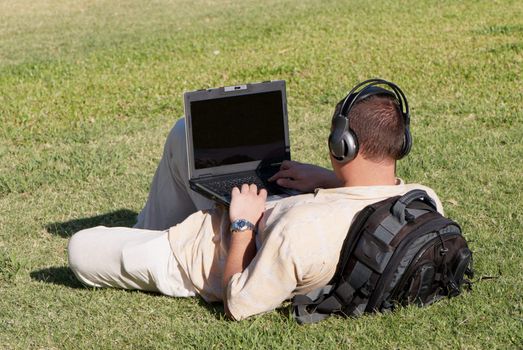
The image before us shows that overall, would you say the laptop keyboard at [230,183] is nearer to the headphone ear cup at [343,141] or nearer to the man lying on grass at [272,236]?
the man lying on grass at [272,236]

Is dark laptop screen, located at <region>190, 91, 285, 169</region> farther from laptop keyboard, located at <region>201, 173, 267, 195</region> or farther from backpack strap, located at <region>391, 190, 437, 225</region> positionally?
backpack strap, located at <region>391, 190, 437, 225</region>

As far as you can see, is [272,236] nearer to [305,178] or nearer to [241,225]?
[241,225]

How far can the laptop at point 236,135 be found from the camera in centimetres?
478

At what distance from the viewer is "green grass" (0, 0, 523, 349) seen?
4.28 meters

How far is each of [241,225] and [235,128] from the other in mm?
906

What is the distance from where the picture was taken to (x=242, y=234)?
408cm

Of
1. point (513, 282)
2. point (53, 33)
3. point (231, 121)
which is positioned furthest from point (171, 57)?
point (513, 282)

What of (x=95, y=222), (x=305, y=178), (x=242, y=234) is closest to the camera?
(x=242, y=234)

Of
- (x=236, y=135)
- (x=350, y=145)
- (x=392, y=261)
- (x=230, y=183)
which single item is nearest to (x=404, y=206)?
(x=392, y=261)

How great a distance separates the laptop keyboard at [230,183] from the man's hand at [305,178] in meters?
0.13

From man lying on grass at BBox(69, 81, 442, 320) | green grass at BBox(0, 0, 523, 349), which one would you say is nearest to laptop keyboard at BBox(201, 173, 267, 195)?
man lying on grass at BBox(69, 81, 442, 320)

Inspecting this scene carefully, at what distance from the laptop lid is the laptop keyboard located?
0.06m

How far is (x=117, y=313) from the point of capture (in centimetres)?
453

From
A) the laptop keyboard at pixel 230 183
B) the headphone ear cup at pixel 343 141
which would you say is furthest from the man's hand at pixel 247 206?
the headphone ear cup at pixel 343 141
